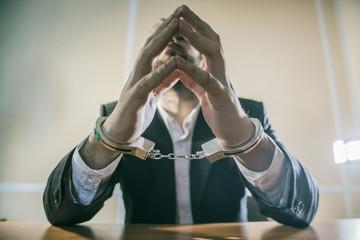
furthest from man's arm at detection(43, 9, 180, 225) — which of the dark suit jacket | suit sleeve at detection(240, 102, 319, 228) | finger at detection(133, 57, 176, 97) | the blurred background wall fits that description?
the blurred background wall

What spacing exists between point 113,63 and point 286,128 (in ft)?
4.65

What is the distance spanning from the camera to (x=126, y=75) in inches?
67.8

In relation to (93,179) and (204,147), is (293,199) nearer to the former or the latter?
(204,147)

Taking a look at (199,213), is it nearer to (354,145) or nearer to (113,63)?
(354,145)

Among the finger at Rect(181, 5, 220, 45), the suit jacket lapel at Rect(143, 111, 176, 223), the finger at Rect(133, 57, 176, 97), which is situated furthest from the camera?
the suit jacket lapel at Rect(143, 111, 176, 223)

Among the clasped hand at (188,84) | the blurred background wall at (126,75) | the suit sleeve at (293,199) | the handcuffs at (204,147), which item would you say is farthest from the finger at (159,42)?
the blurred background wall at (126,75)

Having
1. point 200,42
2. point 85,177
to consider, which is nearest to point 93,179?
point 85,177

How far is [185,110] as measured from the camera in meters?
1.12

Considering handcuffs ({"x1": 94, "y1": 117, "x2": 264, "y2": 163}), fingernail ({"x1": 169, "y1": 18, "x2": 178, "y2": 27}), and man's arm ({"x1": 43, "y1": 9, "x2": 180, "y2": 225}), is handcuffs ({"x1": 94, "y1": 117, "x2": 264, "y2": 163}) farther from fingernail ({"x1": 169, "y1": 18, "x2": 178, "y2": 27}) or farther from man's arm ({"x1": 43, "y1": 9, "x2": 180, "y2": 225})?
fingernail ({"x1": 169, "y1": 18, "x2": 178, "y2": 27})

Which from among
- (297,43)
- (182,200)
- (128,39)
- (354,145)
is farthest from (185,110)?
(297,43)

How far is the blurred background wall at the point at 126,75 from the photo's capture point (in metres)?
1.57

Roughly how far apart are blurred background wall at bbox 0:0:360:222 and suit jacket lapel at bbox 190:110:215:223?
846 millimetres

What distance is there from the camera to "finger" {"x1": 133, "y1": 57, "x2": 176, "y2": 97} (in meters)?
0.53

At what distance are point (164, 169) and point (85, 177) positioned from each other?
1.06ft
